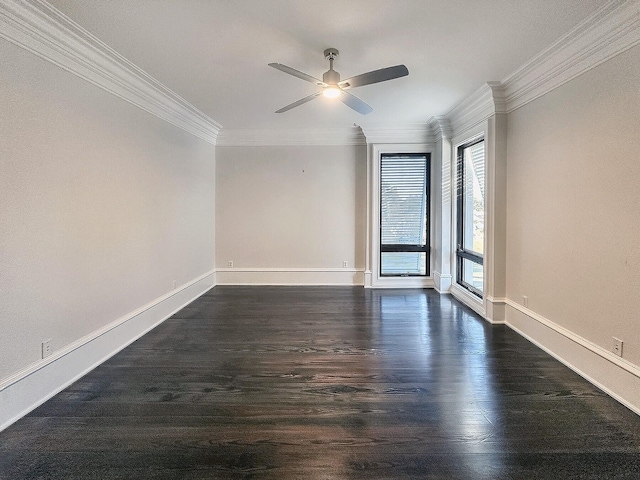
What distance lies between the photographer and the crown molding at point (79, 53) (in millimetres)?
2137

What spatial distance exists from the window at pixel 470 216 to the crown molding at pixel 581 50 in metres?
1.13

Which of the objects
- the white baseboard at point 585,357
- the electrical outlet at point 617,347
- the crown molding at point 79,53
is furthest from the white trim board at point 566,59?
the crown molding at point 79,53

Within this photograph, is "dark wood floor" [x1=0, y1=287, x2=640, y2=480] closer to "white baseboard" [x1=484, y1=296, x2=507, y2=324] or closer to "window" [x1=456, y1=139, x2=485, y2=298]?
"white baseboard" [x1=484, y1=296, x2=507, y2=324]

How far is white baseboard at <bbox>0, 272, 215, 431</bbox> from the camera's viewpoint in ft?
6.95

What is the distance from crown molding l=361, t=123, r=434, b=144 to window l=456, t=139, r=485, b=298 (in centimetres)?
73

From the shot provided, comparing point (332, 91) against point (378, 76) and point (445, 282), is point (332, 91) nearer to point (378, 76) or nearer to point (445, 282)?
point (378, 76)

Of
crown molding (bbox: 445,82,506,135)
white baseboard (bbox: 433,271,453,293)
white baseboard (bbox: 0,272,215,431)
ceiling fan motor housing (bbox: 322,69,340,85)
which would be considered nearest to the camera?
white baseboard (bbox: 0,272,215,431)

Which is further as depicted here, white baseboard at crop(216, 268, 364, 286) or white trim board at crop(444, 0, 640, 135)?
white baseboard at crop(216, 268, 364, 286)

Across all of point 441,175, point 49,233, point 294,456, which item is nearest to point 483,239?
point 441,175

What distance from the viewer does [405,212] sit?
5914mm

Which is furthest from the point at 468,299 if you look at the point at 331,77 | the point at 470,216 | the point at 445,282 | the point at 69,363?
the point at 69,363

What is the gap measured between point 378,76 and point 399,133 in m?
3.08

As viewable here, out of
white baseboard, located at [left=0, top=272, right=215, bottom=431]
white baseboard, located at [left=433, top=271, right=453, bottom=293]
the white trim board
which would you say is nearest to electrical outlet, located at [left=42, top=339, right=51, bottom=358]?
white baseboard, located at [left=0, top=272, right=215, bottom=431]

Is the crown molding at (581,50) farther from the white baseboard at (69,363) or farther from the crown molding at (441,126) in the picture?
the white baseboard at (69,363)
